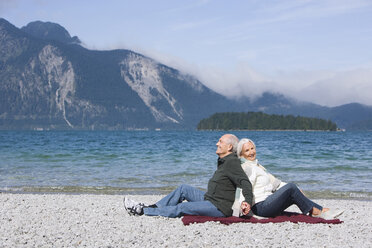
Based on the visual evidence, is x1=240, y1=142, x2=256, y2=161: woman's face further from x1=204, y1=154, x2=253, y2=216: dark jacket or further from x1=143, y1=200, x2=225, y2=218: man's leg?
x1=143, y1=200, x2=225, y2=218: man's leg

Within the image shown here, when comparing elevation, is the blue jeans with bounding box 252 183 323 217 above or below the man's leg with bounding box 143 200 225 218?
above

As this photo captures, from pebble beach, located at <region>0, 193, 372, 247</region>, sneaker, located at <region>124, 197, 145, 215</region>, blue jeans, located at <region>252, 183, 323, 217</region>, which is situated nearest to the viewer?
pebble beach, located at <region>0, 193, 372, 247</region>

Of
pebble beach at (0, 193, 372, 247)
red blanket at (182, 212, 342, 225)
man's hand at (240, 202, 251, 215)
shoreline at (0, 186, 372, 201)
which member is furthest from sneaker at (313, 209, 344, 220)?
shoreline at (0, 186, 372, 201)

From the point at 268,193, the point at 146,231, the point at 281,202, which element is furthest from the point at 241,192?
the point at 146,231

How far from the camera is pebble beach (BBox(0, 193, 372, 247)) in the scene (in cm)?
779

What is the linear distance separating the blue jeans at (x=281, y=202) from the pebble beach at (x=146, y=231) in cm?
38

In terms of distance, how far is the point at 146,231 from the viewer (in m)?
8.77

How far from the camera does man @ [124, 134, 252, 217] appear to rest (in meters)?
8.80

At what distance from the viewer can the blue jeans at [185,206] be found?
957 centimetres

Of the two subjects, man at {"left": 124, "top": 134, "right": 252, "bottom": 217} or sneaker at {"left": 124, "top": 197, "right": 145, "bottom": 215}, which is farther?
sneaker at {"left": 124, "top": 197, "right": 145, "bottom": 215}

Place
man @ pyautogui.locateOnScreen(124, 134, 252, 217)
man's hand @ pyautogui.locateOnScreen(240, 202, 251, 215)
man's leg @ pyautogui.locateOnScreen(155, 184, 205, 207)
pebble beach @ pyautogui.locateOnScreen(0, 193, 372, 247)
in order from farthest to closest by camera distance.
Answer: man's leg @ pyautogui.locateOnScreen(155, 184, 205, 207) → man @ pyautogui.locateOnScreen(124, 134, 252, 217) → man's hand @ pyautogui.locateOnScreen(240, 202, 251, 215) → pebble beach @ pyautogui.locateOnScreen(0, 193, 372, 247)

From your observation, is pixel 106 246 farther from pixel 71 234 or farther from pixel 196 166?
pixel 196 166

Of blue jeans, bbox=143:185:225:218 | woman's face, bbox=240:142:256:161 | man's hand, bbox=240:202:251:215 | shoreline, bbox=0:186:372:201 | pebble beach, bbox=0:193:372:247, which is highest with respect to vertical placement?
woman's face, bbox=240:142:256:161

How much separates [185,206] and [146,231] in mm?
1420
